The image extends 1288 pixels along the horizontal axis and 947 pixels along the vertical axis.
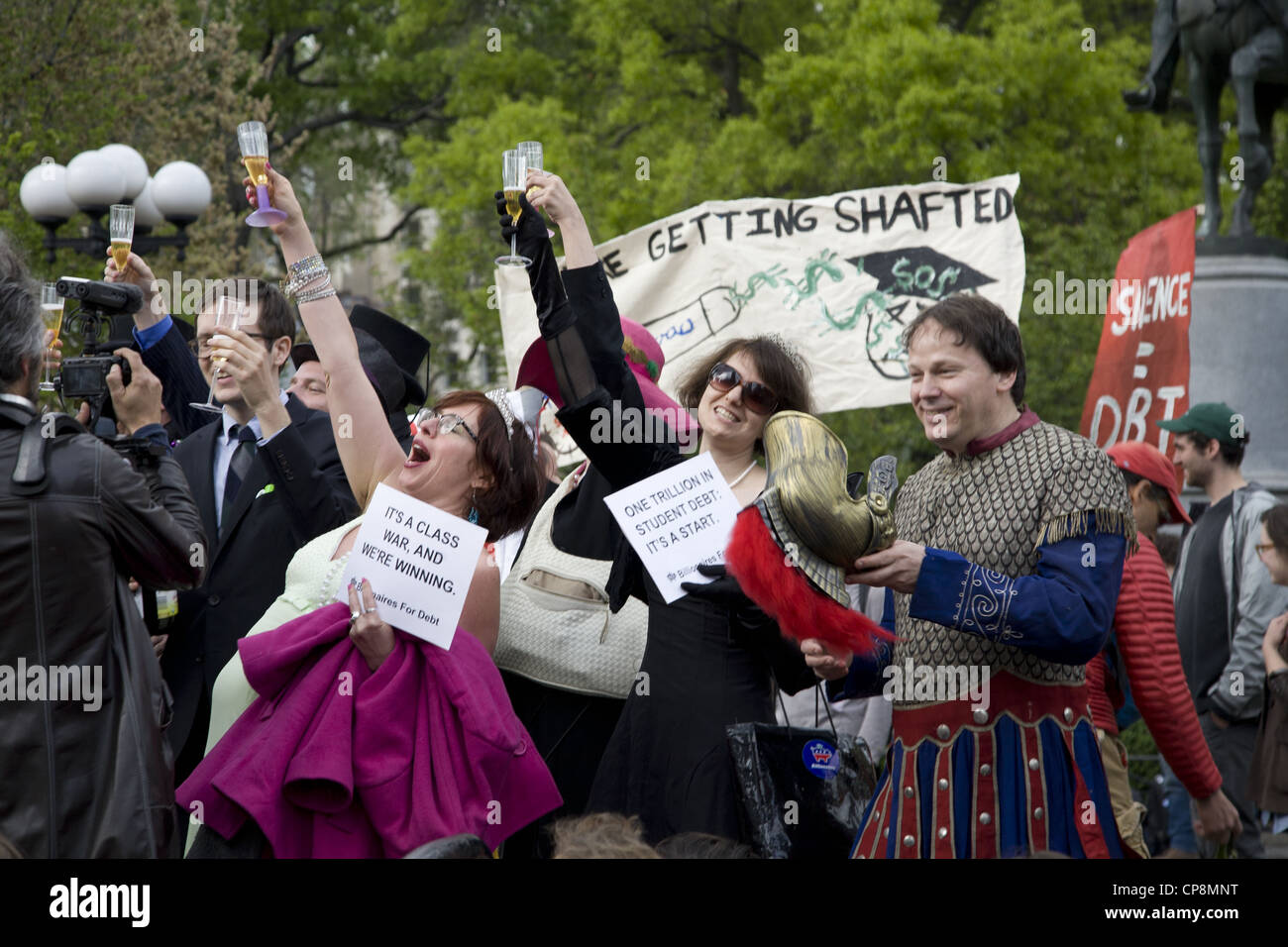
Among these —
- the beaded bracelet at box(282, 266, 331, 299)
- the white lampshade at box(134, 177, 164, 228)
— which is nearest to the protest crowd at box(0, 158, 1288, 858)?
the beaded bracelet at box(282, 266, 331, 299)

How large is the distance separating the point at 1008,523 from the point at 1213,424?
3.85 m

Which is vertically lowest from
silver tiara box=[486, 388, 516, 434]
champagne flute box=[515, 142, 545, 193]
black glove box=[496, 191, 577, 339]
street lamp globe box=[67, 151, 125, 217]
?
silver tiara box=[486, 388, 516, 434]

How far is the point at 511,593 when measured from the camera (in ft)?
14.3

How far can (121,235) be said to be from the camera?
15.5 ft

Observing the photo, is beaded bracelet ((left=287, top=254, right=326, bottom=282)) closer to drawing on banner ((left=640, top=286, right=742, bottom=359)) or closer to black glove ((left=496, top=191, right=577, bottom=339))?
black glove ((left=496, top=191, right=577, bottom=339))

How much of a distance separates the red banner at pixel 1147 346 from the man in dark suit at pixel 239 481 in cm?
445

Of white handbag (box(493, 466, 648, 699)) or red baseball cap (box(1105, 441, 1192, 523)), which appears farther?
red baseball cap (box(1105, 441, 1192, 523))

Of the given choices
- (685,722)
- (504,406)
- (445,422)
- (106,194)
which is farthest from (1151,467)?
(106,194)

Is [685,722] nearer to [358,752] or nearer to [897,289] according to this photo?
[358,752]

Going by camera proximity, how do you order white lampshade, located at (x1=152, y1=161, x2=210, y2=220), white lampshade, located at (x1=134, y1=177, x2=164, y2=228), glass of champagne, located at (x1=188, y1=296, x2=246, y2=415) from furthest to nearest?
white lampshade, located at (x1=134, y1=177, x2=164, y2=228) → white lampshade, located at (x1=152, y1=161, x2=210, y2=220) → glass of champagne, located at (x1=188, y1=296, x2=246, y2=415)

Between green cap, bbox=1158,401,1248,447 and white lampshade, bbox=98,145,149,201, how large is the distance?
6.20 meters

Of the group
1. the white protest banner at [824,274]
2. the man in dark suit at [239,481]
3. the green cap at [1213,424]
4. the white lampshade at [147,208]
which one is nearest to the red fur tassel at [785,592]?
the man in dark suit at [239,481]

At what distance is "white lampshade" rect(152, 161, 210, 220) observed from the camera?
31.9 feet
